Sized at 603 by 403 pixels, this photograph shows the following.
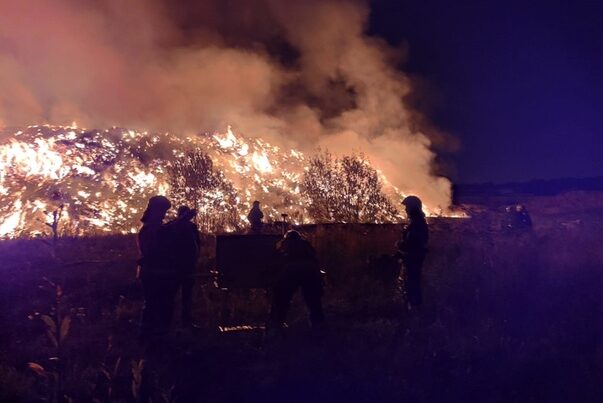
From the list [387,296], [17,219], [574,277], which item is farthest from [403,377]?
[17,219]

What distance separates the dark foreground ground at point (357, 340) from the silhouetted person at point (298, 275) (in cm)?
29

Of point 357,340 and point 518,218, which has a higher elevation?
point 518,218

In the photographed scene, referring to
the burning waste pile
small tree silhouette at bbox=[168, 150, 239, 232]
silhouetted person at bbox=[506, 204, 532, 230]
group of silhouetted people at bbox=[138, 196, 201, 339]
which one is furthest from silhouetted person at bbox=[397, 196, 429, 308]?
the burning waste pile

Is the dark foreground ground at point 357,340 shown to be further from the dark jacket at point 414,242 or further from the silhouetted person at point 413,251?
the dark jacket at point 414,242

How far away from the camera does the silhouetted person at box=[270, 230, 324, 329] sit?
9.48 metres

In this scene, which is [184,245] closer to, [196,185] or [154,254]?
[154,254]

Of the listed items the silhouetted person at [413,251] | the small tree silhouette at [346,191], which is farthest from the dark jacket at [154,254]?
the small tree silhouette at [346,191]

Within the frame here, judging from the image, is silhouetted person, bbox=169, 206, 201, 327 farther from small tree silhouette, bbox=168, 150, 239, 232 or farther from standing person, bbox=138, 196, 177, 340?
small tree silhouette, bbox=168, 150, 239, 232

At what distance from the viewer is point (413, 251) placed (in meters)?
10.6

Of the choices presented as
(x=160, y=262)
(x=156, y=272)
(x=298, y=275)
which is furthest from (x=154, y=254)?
(x=298, y=275)

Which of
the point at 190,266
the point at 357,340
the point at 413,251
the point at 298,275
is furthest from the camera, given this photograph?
the point at 413,251

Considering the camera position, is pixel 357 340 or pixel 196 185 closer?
pixel 357 340

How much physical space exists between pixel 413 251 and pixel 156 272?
13.3 feet

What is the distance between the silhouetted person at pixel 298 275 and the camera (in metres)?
9.48
